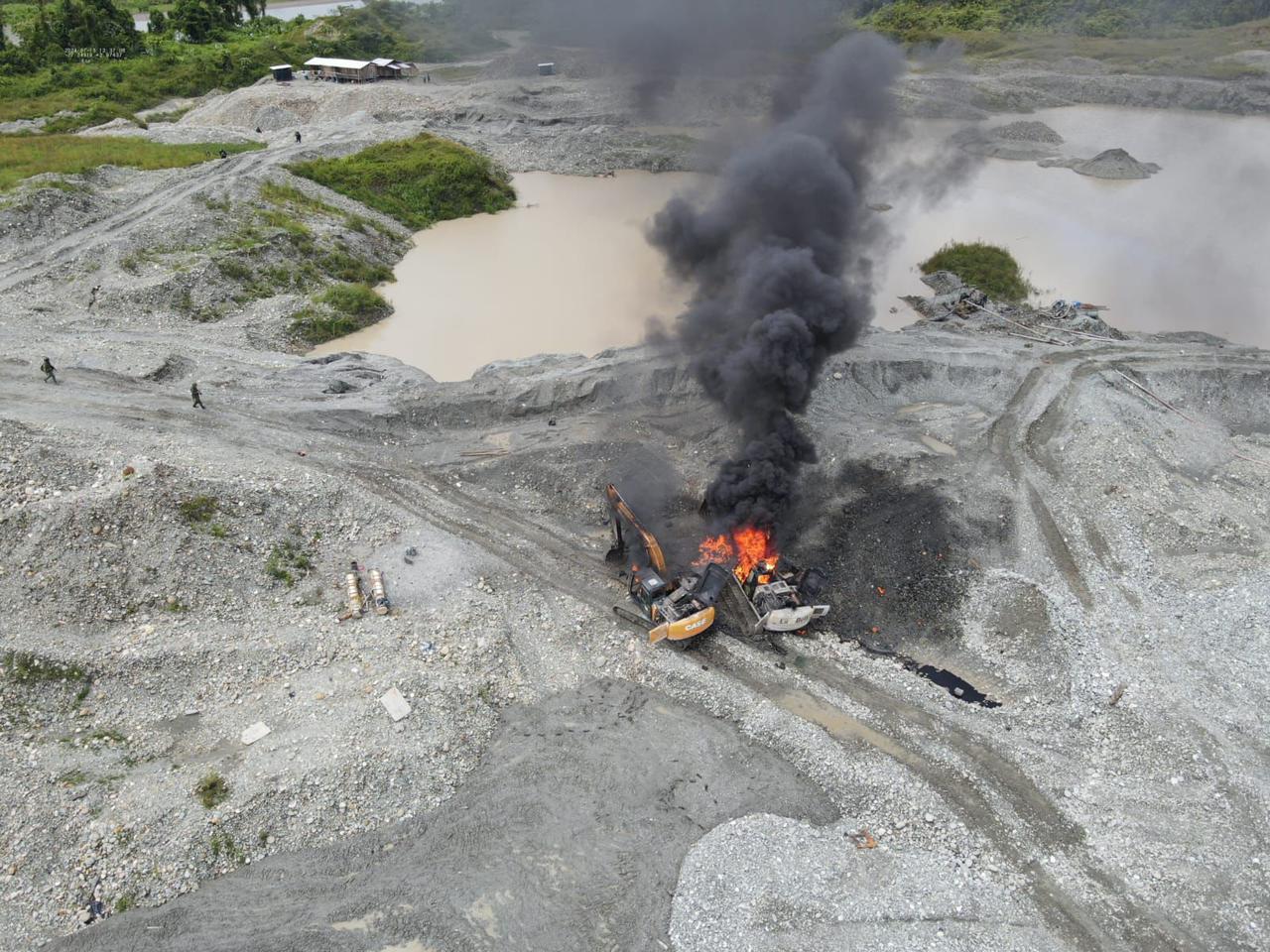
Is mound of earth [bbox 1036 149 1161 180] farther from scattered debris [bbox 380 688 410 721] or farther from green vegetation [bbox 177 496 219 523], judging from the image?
green vegetation [bbox 177 496 219 523]

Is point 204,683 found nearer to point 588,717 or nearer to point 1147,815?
point 588,717

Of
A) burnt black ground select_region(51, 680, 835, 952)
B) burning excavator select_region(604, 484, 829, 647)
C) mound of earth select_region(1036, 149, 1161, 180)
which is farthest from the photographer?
mound of earth select_region(1036, 149, 1161, 180)

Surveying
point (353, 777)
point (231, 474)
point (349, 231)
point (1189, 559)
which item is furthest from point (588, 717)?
point (349, 231)

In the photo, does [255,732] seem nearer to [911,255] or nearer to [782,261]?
[782,261]

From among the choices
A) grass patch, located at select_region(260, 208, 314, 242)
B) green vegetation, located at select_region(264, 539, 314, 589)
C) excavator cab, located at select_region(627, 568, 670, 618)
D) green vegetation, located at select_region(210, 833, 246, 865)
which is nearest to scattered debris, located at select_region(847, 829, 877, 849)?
excavator cab, located at select_region(627, 568, 670, 618)

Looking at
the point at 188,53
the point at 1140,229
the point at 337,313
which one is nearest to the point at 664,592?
the point at 337,313

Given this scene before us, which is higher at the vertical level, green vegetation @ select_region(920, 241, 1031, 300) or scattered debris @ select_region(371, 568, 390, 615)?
green vegetation @ select_region(920, 241, 1031, 300)
